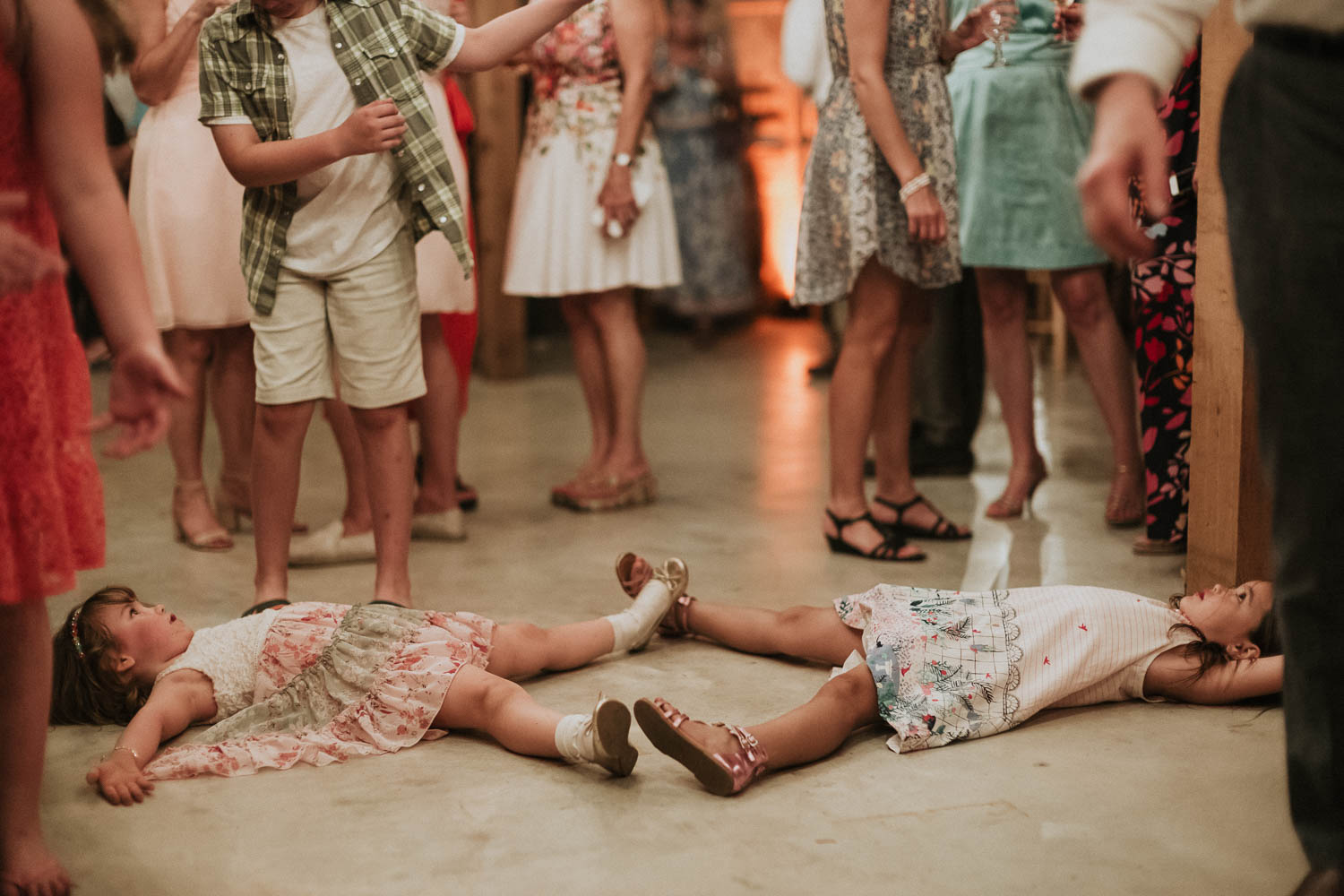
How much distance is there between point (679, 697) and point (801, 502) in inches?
54.3

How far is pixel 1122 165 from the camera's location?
3.78ft

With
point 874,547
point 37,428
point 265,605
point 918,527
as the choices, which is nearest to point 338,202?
point 265,605

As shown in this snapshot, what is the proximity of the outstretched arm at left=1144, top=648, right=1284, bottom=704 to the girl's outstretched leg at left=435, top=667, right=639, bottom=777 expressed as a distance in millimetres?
828

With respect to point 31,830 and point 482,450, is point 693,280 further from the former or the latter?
point 31,830

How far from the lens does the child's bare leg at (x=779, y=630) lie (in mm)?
2176

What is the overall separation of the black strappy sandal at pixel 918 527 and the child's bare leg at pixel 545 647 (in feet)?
3.23

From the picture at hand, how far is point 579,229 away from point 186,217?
37.3 inches

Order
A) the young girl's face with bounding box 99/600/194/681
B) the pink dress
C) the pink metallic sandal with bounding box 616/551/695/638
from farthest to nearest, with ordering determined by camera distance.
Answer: the pink dress → the pink metallic sandal with bounding box 616/551/695/638 → the young girl's face with bounding box 99/600/194/681

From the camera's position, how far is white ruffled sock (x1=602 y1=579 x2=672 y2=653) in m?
2.30

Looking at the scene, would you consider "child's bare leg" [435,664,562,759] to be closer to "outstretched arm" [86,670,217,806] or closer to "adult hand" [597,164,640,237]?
"outstretched arm" [86,670,217,806]

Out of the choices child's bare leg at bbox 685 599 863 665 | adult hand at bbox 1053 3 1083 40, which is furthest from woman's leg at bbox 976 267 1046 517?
child's bare leg at bbox 685 599 863 665

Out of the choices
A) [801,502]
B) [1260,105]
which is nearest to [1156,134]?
[1260,105]

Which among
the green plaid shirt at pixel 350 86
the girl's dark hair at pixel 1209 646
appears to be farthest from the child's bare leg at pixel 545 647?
the girl's dark hair at pixel 1209 646

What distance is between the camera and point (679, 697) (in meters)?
2.13
